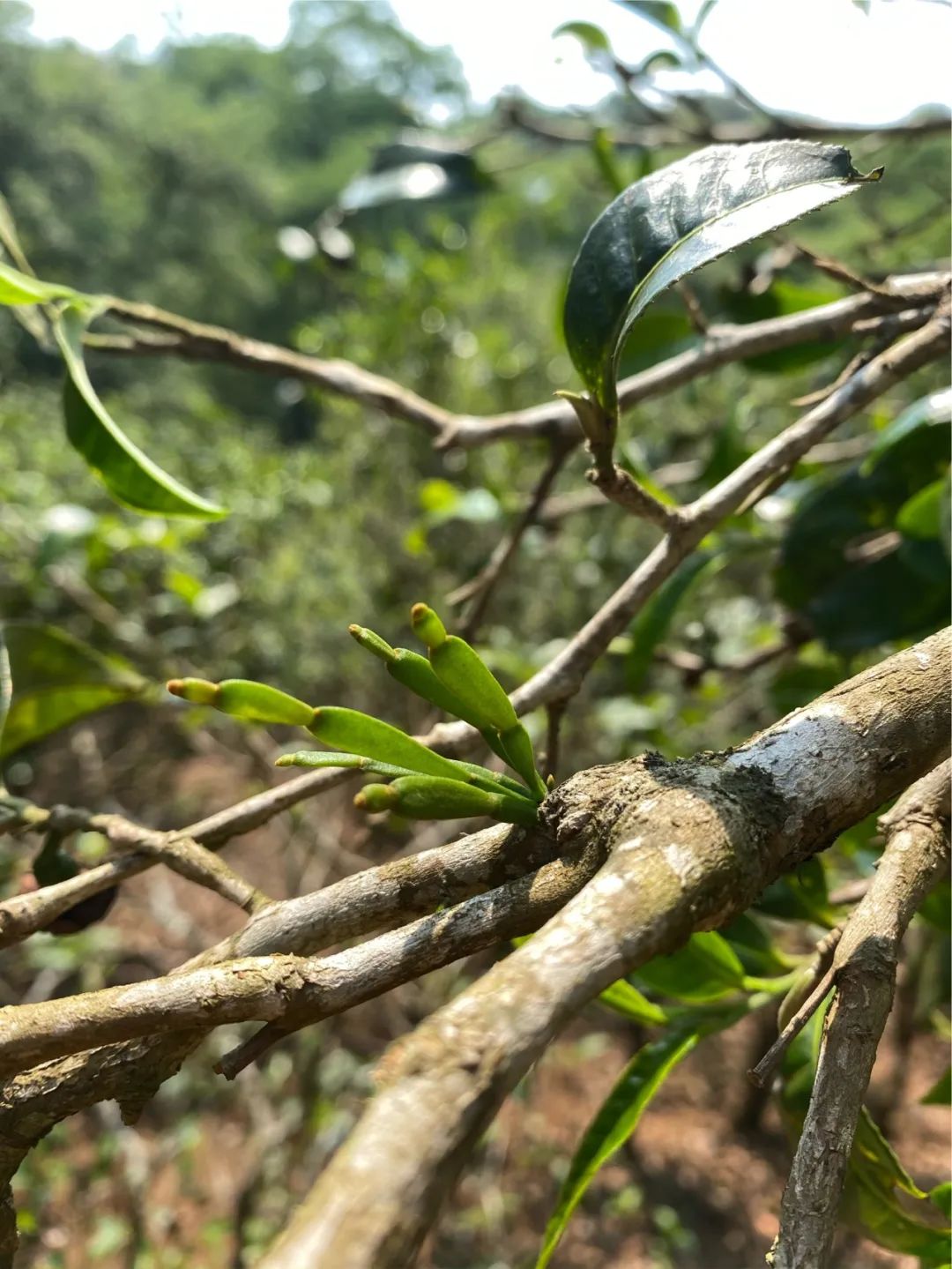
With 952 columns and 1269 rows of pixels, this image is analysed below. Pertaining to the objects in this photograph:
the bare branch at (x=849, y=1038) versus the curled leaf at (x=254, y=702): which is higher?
the curled leaf at (x=254, y=702)

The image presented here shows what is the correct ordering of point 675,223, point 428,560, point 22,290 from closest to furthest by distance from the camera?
point 675,223
point 22,290
point 428,560

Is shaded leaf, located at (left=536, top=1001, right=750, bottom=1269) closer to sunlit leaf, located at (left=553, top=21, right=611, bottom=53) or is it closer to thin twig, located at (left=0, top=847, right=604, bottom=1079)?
thin twig, located at (left=0, top=847, right=604, bottom=1079)

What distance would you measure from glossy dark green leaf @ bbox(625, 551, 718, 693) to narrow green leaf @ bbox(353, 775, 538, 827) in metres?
0.47

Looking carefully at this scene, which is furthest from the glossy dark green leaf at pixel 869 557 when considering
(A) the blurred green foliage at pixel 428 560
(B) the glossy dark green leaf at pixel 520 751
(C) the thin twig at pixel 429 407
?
(B) the glossy dark green leaf at pixel 520 751

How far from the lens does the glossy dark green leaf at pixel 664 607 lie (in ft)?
2.48

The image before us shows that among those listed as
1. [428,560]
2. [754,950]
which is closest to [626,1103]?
[754,950]

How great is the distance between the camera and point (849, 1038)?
10.4 inches

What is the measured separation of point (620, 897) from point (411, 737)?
93 millimetres

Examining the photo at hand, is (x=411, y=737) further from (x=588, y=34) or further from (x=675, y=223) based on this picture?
(x=588, y=34)

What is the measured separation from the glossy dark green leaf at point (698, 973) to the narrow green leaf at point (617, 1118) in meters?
0.02

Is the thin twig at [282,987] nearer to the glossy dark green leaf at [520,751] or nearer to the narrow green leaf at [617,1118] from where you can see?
the glossy dark green leaf at [520,751]

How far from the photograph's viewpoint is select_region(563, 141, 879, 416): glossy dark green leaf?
35 centimetres

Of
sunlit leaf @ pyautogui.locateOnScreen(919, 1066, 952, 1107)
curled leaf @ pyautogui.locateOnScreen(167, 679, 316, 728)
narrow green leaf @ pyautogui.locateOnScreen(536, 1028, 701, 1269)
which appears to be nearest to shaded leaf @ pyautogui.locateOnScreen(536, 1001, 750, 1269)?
narrow green leaf @ pyautogui.locateOnScreen(536, 1028, 701, 1269)

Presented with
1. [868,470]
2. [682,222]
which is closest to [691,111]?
[868,470]
